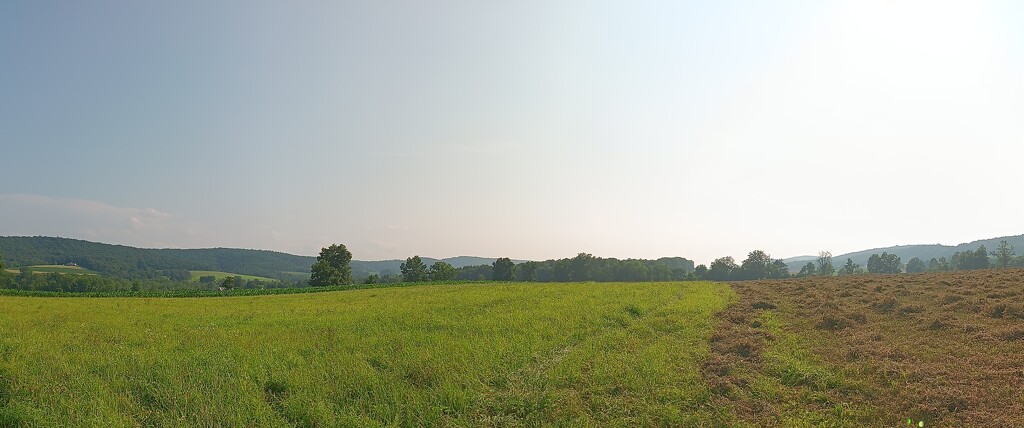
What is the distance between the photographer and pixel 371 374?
11039 mm

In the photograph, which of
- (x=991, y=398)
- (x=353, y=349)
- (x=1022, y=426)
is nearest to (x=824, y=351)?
(x=991, y=398)

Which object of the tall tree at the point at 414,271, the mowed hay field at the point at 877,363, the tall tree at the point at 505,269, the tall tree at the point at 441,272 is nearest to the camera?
the mowed hay field at the point at 877,363

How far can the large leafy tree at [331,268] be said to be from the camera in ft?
282

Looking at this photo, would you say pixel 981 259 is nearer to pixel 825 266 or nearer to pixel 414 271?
pixel 825 266

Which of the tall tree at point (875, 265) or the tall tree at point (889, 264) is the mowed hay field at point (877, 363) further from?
the tall tree at point (875, 265)

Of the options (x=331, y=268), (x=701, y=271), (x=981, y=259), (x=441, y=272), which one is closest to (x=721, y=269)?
(x=701, y=271)

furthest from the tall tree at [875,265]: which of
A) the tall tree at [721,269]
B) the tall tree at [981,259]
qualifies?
the tall tree at [721,269]

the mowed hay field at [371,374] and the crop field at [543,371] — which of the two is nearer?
the crop field at [543,371]

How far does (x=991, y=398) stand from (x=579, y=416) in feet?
27.2

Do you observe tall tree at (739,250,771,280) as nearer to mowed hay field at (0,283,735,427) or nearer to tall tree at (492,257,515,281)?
tall tree at (492,257,515,281)

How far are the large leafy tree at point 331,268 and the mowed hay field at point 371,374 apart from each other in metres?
69.2

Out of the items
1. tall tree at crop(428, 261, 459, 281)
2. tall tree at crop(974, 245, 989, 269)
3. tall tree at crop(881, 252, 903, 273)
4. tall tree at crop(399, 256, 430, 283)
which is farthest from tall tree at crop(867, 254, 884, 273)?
tall tree at crop(399, 256, 430, 283)

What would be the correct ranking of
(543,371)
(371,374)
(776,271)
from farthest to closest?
(776,271) < (543,371) < (371,374)

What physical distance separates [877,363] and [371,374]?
13237mm
